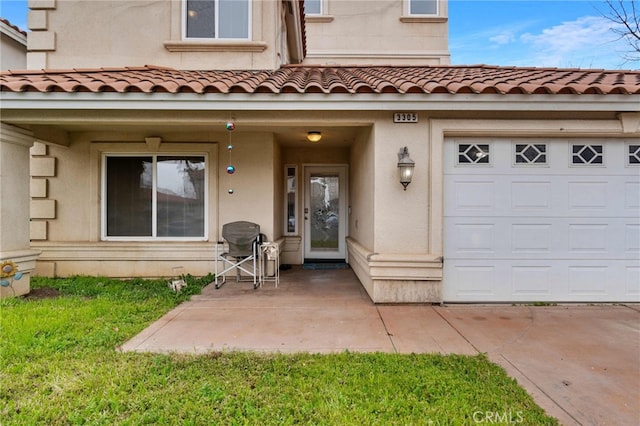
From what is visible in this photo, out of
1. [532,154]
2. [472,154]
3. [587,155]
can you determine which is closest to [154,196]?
[472,154]

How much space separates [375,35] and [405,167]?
8.46 metres

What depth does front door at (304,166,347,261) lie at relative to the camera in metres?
8.63

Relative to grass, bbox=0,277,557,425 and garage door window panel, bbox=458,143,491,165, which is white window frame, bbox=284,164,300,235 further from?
grass, bbox=0,277,557,425

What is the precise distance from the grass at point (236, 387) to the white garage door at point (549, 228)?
237 centimetres

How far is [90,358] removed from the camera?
3.11 metres

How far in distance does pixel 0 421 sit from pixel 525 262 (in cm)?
638

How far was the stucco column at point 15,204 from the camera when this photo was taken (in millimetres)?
5043

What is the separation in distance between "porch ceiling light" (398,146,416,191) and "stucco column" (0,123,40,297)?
6.33 metres

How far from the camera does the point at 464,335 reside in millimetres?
3830

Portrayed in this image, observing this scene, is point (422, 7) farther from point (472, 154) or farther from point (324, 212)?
point (472, 154)

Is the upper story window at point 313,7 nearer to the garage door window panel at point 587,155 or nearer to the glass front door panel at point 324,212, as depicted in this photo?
the glass front door panel at point 324,212

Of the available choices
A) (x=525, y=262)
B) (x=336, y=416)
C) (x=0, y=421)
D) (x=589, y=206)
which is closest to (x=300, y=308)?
(x=336, y=416)

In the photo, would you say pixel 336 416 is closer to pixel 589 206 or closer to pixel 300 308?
pixel 300 308

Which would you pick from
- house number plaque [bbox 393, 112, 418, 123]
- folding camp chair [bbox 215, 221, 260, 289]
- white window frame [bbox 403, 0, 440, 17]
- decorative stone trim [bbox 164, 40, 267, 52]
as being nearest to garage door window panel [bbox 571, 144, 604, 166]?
house number plaque [bbox 393, 112, 418, 123]
